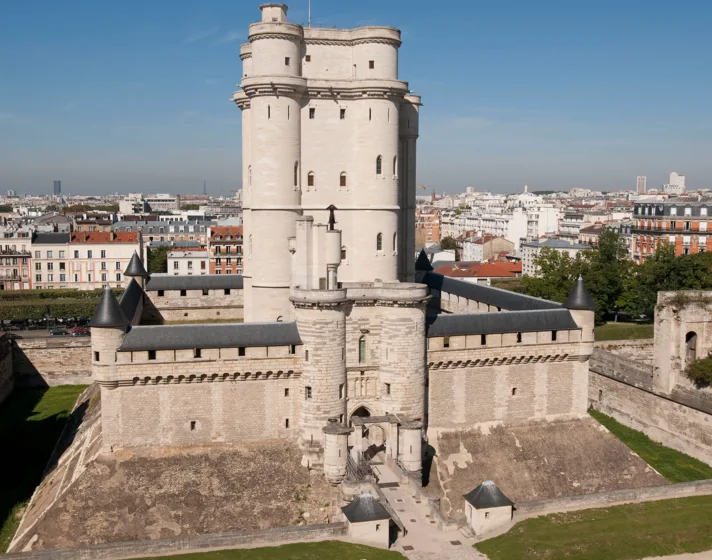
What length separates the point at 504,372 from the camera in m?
37.8

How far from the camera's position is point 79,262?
306ft

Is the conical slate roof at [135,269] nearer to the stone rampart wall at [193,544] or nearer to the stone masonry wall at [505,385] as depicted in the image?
the stone masonry wall at [505,385]

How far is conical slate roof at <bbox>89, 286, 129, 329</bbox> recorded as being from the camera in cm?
3306

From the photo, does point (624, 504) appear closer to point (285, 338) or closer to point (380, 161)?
point (285, 338)

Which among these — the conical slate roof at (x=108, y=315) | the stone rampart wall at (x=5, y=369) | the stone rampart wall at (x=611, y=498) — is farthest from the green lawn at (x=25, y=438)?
the stone rampart wall at (x=611, y=498)

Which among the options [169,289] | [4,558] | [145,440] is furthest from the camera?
[169,289]

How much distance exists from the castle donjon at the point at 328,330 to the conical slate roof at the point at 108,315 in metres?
0.06

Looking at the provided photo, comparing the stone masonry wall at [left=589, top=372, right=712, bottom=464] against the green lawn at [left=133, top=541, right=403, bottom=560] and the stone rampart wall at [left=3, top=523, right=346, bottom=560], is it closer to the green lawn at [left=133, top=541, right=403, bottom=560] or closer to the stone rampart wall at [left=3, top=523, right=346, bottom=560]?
the green lawn at [left=133, top=541, right=403, bottom=560]

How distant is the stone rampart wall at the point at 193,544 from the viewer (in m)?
25.2

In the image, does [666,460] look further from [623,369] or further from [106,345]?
[106,345]

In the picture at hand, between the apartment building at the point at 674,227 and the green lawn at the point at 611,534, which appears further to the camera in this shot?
the apartment building at the point at 674,227

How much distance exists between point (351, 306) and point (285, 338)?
135 inches

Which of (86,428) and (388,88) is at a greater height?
(388,88)

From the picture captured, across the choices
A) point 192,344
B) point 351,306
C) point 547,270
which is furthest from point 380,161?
point 547,270
